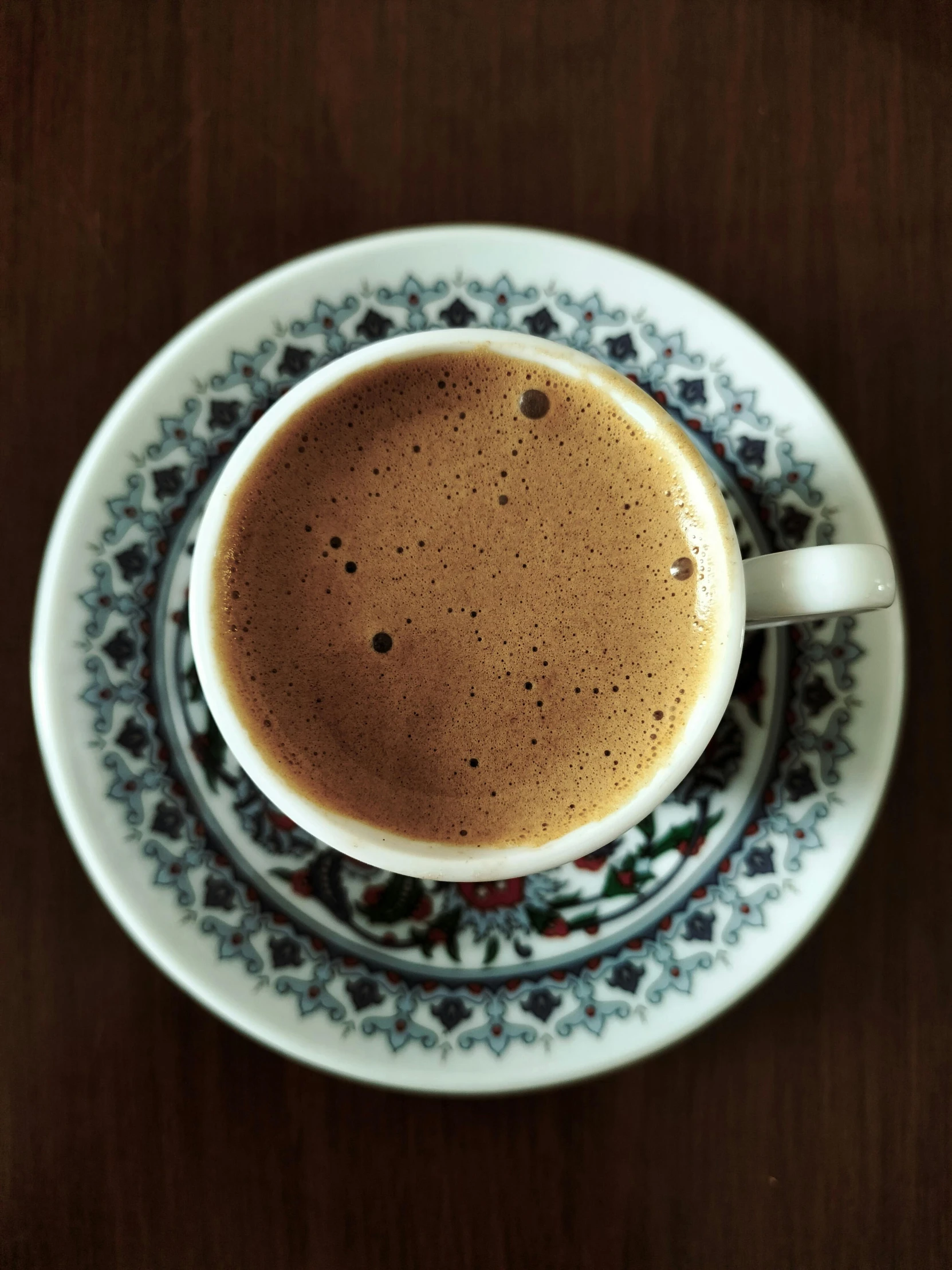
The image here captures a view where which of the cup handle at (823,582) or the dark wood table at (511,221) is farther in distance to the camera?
the dark wood table at (511,221)

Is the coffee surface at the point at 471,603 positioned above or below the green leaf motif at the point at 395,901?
above

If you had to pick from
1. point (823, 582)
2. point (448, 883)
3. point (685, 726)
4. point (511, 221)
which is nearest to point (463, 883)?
point (448, 883)

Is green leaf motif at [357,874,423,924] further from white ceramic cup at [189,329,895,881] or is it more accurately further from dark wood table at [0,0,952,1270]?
dark wood table at [0,0,952,1270]

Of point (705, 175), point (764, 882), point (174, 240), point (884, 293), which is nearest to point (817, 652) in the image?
point (764, 882)

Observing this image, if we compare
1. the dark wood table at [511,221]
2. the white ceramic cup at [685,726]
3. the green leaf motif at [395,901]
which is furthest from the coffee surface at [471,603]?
the dark wood table at [511,221]

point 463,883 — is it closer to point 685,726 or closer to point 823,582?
point 685,726

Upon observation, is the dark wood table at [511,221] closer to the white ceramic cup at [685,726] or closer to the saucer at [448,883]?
the saucer at [448,883]

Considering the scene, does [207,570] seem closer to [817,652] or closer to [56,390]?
[56,390]
